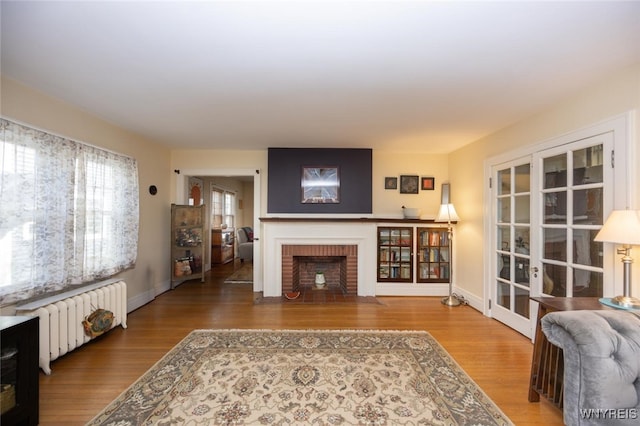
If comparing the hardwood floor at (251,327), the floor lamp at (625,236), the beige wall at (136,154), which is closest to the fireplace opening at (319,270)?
the hardwood floor at (251,327)

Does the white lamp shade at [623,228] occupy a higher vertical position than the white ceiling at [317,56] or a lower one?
lower

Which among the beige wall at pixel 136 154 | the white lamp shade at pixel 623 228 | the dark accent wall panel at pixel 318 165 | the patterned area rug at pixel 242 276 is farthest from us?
the patterned area rug at pixel 242 276

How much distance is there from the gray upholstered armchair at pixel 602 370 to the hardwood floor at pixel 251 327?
432 millimetres

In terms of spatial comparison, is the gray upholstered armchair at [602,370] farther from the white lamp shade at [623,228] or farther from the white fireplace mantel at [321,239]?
the white fireplace mantel at [321,239]

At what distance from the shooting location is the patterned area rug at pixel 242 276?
5.25 m

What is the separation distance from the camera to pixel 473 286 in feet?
12.6

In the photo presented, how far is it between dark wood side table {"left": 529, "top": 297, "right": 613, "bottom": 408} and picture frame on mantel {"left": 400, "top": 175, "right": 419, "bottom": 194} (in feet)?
9.43

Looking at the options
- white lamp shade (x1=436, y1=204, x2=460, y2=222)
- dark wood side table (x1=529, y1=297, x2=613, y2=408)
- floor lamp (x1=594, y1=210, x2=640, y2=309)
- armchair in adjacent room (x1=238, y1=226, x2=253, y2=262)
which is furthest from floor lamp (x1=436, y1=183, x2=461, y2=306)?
armchair in adjacent room (x1=238, y1=226, x2=253, y2=262)

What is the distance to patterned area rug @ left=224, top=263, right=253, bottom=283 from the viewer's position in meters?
5.25

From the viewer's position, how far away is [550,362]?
6.00ft

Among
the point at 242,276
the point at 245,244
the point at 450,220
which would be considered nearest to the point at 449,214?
the point at 450,220

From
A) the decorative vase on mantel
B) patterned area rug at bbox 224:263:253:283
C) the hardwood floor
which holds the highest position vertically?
the decorative vase on mantel

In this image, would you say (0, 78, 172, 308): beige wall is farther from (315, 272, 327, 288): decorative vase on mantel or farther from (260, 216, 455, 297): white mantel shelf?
(315, 272, 327, 288): decorative vase on mantel

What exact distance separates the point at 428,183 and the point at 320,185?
1.92 metres
